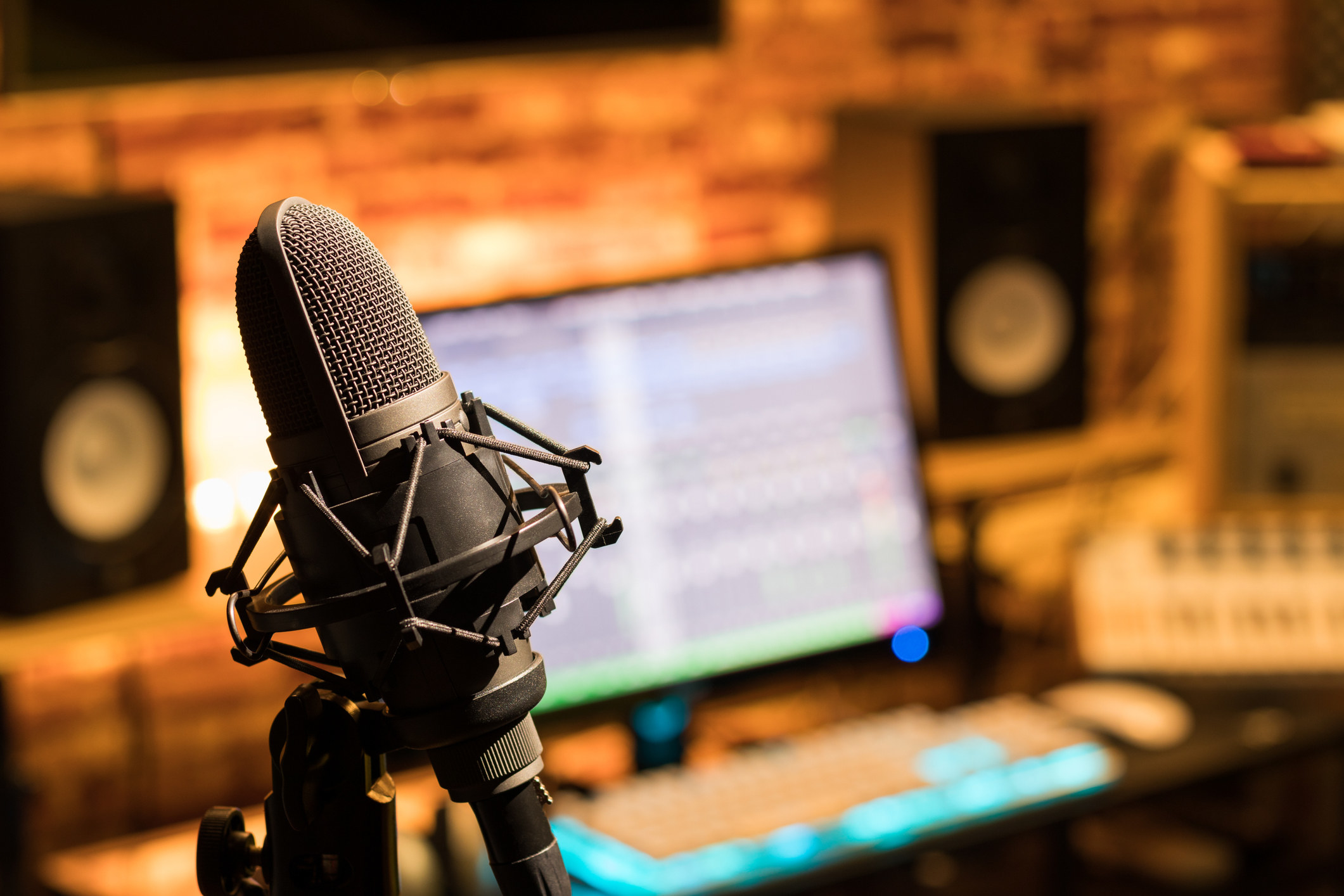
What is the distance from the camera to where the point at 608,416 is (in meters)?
1.61

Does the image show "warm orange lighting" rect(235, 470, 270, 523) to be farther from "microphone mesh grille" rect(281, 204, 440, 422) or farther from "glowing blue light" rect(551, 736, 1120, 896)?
"microphone mesh grille" rect(281, 204, 440, 422)

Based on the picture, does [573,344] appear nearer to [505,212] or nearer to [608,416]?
[608,416]

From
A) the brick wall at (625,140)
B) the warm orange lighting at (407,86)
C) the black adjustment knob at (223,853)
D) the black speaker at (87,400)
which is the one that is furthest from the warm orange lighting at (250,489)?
the black adjustment knob at (223,853)

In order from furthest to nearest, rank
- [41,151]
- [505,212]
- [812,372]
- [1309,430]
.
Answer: [505,212] → [1309,430] → [41,151] → [812,372]

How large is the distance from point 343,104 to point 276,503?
168cm

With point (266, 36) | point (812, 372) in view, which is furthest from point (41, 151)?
point (812, 372)

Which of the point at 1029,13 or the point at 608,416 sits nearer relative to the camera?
the point at 608,416

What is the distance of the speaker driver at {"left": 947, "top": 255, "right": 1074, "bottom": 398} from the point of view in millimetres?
2049

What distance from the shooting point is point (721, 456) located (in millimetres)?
1682

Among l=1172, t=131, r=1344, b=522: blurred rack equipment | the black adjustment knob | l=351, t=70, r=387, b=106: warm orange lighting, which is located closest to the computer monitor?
l=1172, t=131, r=1344, b=522: blurred rack equipment

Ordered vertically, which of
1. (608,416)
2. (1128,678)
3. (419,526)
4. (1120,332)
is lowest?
(1128,678)

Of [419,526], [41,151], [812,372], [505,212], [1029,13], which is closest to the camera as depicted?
[419,526]

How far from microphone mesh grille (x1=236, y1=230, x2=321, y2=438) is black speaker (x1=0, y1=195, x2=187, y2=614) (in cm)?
97

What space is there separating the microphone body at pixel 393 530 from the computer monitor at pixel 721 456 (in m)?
0.89
